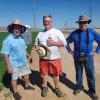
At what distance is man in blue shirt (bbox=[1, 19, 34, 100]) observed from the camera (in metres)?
7.30

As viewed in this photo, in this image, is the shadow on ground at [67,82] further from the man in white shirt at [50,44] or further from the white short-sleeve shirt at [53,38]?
the white short-sleeve shirt at [53,38]

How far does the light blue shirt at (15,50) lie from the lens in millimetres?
7305

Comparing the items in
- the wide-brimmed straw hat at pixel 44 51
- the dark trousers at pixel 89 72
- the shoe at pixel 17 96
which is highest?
the wide-brimmed straw hat at pixel 44 51

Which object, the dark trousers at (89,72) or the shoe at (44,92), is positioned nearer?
the dark trousers at (89,72)

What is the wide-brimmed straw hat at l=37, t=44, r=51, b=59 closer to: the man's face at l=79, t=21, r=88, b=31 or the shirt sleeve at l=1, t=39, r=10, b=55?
the shirt sleeve at l=1, t=39, r=10, b=55

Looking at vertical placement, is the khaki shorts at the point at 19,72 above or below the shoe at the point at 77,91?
above

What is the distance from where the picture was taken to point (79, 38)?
7570mm

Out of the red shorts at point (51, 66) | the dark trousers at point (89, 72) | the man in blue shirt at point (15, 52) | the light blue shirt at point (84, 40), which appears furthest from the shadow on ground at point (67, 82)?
the man in blue shirt at point (15, 52)

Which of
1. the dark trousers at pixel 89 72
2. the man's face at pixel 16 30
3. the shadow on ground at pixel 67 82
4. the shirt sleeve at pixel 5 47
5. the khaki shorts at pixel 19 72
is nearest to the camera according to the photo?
the shirt sleeve at pixel 5 47

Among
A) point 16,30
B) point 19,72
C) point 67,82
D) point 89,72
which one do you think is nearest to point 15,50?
point 16,30

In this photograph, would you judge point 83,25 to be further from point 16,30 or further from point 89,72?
point 16,30

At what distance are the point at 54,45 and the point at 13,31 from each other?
1042mm

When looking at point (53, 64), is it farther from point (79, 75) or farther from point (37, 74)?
point (37, 74)

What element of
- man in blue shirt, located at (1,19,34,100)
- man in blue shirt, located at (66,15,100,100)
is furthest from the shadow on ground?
man in blue shirt, located at (1,19,34,100)
